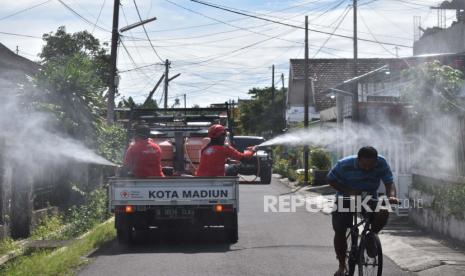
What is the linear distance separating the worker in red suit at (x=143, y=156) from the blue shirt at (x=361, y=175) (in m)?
4.94

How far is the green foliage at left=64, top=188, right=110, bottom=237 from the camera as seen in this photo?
14.2 m

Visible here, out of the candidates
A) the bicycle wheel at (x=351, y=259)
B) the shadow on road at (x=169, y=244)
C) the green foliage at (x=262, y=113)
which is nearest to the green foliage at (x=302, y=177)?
the shadow on road at (x=169, y=244)

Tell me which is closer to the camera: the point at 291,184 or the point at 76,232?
the point at 76,232

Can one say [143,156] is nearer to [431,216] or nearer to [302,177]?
[431,216]

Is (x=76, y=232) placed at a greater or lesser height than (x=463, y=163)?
lesser

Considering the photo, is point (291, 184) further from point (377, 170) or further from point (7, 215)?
point (377, 170)

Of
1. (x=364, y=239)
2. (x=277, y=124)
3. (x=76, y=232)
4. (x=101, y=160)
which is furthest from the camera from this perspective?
(x=277, y=124)

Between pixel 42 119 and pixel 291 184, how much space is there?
18752 mm

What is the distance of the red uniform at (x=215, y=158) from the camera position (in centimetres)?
1219

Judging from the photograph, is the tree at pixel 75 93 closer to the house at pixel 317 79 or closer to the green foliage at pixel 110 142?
the green foliage at pixel 110 142

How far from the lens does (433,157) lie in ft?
49.1

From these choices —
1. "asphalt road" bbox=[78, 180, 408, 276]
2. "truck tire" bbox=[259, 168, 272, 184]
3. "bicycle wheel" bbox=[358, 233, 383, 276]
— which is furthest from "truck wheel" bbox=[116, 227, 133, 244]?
"truck tire" bbox=[259, 168, 272, 184]

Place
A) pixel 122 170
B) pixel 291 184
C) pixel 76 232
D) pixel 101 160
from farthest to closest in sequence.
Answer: pixel 291 184, pixel 101 160, pixel 76 232, pixel 122 170

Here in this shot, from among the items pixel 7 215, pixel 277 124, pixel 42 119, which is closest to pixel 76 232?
pixel 7 215
